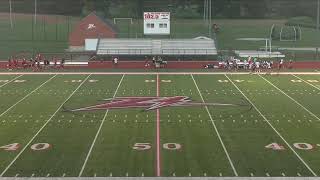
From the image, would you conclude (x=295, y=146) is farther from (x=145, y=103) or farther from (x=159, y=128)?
(x=145, y=103)

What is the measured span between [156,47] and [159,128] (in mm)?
21974

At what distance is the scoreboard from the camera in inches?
1702

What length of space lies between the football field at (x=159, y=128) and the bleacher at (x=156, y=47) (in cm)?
941

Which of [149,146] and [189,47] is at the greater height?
[189,47]

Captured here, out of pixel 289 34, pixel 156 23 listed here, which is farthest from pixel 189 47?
pixel 289 34

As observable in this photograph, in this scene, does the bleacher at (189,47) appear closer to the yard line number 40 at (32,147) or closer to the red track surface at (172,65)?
the red track surface at (172,65)

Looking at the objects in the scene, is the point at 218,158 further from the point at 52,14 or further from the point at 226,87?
the point at 52,14

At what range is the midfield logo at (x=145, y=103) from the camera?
22.6m

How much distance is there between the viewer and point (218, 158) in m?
15.5

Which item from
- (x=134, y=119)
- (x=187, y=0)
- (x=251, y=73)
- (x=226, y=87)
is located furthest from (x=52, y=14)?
(x=134, y=119)

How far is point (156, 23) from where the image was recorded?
43.4m

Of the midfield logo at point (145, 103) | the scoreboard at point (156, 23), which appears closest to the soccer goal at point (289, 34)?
the scoreboard at point (156, 23)

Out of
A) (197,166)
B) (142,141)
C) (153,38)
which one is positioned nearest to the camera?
(197,166)

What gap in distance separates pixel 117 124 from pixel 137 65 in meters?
18.1
